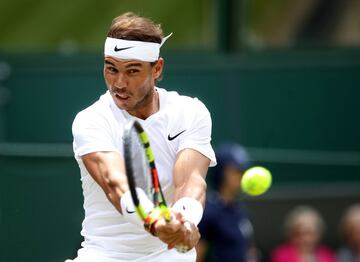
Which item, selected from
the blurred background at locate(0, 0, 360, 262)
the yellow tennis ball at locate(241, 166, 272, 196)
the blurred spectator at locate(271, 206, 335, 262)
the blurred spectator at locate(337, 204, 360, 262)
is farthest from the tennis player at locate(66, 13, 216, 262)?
the blurred background at locate(0, 0, 360, 262)

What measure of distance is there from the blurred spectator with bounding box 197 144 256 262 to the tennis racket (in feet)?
12.3

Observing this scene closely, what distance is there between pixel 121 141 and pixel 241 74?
6.79 m

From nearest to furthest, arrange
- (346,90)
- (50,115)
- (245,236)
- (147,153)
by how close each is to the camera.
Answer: (147,153) → (245,236) → (50,115) → (346,90)

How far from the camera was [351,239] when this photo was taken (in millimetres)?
9805

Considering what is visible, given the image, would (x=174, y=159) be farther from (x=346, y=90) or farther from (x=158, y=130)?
(x=346, y=90)

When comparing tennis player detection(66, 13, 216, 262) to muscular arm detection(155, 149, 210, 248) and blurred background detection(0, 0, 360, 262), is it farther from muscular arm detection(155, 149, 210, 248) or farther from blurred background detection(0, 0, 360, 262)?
blurred background detection(0, 0, 360, 262)

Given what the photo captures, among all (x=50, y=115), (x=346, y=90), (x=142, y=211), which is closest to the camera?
(x=142, y=211)

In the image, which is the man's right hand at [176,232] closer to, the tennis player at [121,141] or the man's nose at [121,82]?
the tennis player at [121,141]

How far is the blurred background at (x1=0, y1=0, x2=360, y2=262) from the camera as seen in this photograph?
11.2 m

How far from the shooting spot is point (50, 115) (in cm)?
1112

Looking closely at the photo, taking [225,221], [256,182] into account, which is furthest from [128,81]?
[225,221]

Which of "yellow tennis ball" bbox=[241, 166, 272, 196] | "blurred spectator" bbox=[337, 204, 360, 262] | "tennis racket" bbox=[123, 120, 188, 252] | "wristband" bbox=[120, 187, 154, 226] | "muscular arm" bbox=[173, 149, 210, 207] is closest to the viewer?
"tennis racket" bbox=[123, 120, 188, 252]

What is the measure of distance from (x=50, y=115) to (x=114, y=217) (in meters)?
5.96

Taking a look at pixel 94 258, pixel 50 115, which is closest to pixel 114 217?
pixel 94 258
